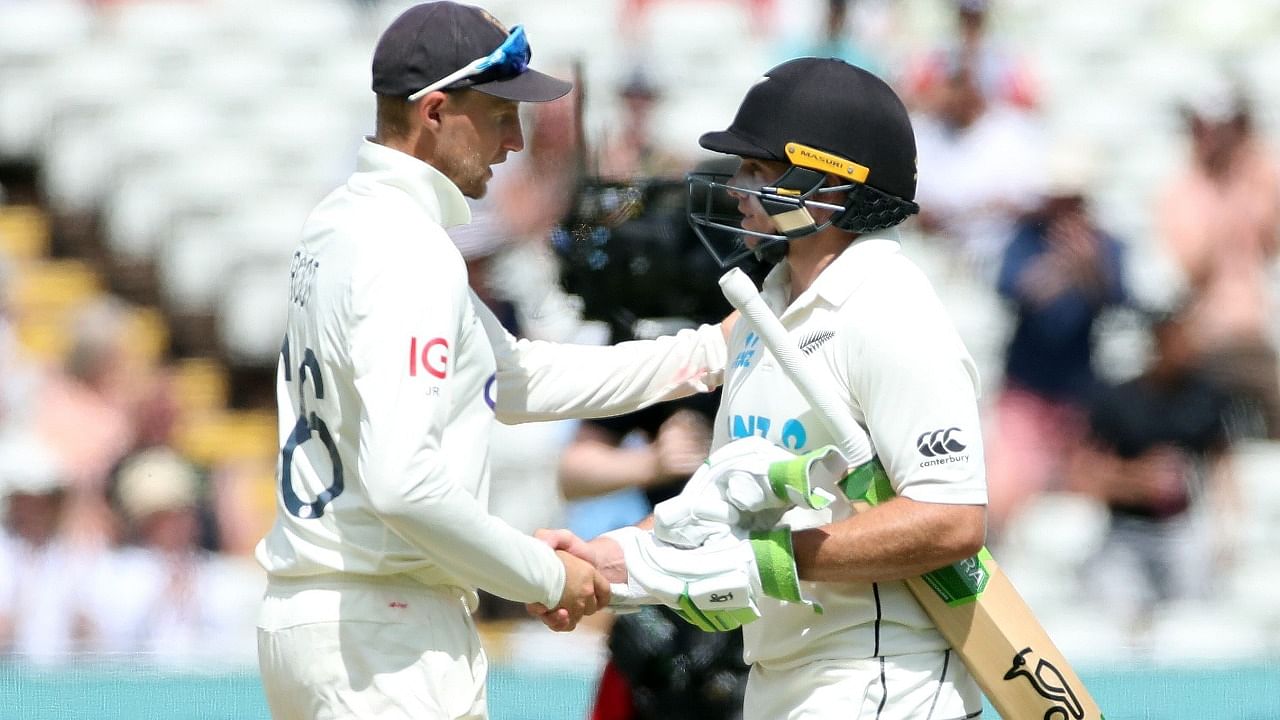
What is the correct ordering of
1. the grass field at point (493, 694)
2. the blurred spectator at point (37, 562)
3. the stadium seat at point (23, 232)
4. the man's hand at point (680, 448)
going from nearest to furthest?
1. the man's hand at point (680, 448)
2. the grass field at point (493, 694)
3. the blurred spectator at point (37, 562)
4. the stadium seat at point (23, 232)

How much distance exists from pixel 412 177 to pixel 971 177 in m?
4.13

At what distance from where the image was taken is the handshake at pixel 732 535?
2.71 m

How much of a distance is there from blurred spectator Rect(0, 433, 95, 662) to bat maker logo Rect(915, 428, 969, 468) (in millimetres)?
4054

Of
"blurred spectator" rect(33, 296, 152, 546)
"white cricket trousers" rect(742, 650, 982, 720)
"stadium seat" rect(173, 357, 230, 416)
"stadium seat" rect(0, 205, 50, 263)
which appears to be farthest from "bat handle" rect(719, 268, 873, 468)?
"stadium seat" rect(0, 205, 50, 263)

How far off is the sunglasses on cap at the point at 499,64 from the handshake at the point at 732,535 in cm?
73

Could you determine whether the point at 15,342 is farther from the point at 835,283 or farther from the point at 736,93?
the point at 835,283

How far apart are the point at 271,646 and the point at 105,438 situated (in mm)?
3759

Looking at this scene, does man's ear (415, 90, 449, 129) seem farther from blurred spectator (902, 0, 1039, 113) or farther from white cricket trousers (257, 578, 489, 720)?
blurred spectator (902, 0, 1039, 113)

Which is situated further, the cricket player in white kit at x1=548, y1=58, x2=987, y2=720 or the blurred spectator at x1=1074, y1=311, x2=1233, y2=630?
the blurred spectator at x1=1074, y1=311, x2=1233, y2=630

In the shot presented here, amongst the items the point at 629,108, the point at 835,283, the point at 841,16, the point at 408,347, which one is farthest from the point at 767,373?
the point at 841,16

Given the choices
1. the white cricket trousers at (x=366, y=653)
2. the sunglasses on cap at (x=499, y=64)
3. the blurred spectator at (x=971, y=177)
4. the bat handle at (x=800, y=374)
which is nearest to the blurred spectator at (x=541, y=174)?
the sunglasses on cap at (x=499, y=64)

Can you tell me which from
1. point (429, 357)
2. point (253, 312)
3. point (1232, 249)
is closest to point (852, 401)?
point (429, 357)

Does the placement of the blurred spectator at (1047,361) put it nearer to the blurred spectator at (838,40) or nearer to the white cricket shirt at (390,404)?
the blurred spectator at (838,40)

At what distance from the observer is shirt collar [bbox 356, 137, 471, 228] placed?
2865 mm
